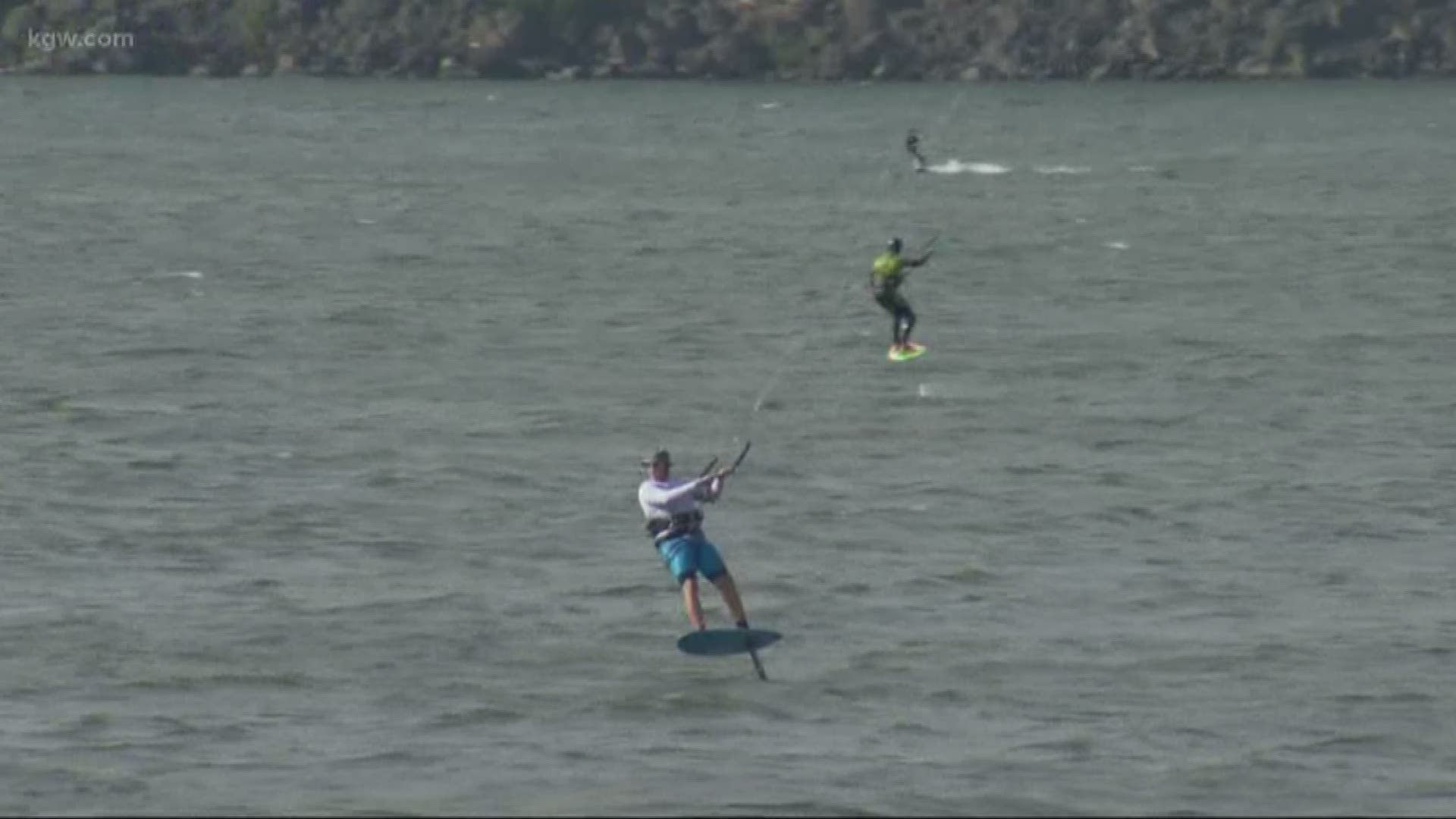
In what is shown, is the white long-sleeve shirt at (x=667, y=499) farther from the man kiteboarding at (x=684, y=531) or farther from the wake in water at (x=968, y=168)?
the wake in water at (x=968, y=168)


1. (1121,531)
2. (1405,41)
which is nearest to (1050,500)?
(1121,531)

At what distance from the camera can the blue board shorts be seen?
1411 inches

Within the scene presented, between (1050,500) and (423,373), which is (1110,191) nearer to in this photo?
(423,373)

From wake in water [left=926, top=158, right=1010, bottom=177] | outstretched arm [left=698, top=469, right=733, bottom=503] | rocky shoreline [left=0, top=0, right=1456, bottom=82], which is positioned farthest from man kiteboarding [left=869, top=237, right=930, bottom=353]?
rocky shoreline [left=0, top=0, right=1456, bottom=82]

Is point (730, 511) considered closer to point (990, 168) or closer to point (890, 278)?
point (890, 278)

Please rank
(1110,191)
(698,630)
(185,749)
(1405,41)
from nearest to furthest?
(185,749)
(698,630)
(1110,191)
(1405,41)

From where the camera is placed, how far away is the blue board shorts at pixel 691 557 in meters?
35.8

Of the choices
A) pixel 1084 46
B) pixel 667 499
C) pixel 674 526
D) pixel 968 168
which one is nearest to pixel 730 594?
pixel 674 526

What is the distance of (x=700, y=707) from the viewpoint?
118 feet

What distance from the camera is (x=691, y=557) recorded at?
35844 mm

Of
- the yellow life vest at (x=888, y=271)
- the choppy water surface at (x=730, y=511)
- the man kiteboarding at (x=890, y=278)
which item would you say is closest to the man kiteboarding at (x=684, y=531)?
the choppy water surface at (x=730, y=511)

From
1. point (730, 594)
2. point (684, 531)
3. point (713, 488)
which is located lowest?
point (730, 594)

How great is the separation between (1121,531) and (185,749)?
50.3 ft

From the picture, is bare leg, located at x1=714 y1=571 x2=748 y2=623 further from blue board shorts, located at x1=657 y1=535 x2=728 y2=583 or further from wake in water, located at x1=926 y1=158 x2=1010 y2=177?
wake in water, located at x1=926 y1=158 x2=1010 y2=177
